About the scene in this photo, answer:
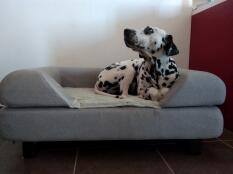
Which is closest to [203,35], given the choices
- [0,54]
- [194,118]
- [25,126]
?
[194,118]

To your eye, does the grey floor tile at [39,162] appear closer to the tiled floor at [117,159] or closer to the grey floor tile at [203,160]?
the tiled floor at [117,159]

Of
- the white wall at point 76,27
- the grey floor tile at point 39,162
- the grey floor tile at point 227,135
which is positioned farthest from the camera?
the white wall at point 76,27

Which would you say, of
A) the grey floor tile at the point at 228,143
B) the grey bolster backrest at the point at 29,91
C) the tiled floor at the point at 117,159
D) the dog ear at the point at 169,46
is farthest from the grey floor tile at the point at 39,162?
the grey floor tile at the point at 228,143

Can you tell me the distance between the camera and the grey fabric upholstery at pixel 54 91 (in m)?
1.53

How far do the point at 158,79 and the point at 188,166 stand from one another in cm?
66

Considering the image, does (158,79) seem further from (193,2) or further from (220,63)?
(193,2)

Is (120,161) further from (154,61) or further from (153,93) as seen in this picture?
(154,61)

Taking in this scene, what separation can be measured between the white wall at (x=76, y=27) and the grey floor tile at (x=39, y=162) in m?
1.41

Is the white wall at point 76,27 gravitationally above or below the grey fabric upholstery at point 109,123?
above

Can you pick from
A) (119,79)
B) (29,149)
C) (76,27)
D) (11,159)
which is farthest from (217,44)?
(11,159)

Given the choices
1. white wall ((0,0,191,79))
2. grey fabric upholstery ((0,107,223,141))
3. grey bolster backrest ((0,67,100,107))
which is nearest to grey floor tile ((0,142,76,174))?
grey fabric upholstery ((0,107,223,141))

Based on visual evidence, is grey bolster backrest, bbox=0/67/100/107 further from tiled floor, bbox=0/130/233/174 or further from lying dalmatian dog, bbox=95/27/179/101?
lying dalmatian dog, bbox=95/27/179/101

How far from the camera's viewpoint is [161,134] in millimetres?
1623

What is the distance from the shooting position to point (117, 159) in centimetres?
168
